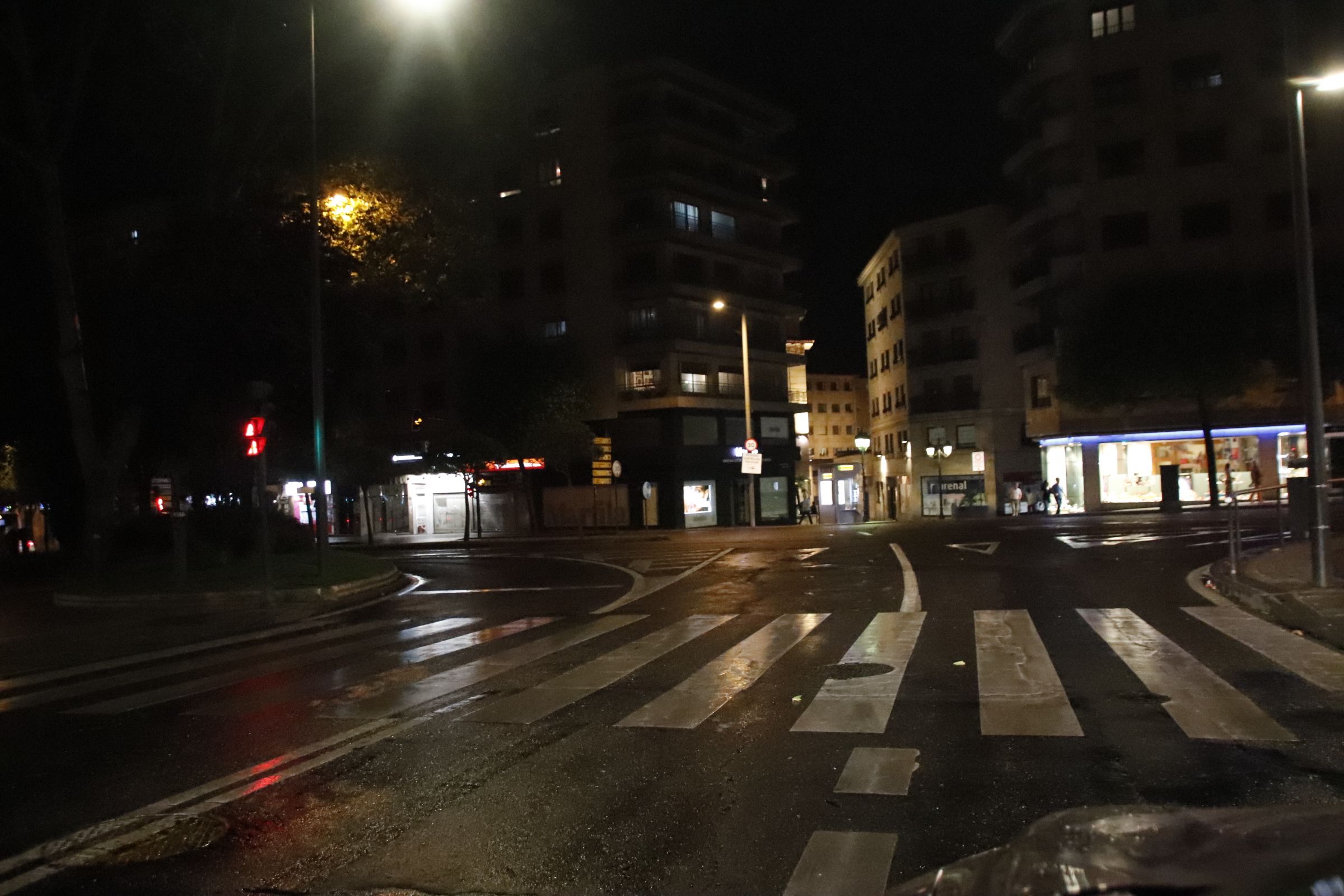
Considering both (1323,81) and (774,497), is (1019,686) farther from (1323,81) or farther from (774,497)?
(774,497)

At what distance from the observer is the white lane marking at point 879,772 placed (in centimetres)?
555

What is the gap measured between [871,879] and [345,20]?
2021cm

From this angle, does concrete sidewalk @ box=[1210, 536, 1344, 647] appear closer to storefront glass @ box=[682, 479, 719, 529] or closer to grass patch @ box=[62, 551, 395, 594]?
grass patch @ box=[62, 551, 395, 594]

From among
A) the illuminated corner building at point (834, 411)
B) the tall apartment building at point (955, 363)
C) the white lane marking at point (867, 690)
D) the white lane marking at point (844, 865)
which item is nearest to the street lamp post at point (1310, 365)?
the white lane marking at point (867, 690)

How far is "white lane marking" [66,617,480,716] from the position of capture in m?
9.09

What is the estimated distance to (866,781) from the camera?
5.71 meters

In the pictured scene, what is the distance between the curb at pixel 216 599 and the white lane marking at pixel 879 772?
12.7 metres

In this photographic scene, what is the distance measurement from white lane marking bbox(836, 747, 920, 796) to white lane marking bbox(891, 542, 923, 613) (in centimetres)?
673

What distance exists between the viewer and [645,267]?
49281 mm

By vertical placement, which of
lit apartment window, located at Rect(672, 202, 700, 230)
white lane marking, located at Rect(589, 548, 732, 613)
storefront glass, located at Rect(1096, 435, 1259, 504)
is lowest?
white lane marking, located at Rect(589, 548, 732, 613)

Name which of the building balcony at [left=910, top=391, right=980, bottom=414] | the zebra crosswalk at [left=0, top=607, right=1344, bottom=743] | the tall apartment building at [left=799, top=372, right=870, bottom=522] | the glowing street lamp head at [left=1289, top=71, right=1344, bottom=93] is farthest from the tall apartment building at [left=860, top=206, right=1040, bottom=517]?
the tall apartment building at [left=799, top=372, right=870, bottom=522]

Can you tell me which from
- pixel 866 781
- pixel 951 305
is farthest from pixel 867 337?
pixel 866 781

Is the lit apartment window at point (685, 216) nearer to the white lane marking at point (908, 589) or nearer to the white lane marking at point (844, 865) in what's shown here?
the white lane marking at point (908, 589)

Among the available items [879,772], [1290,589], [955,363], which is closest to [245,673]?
[879,772]
